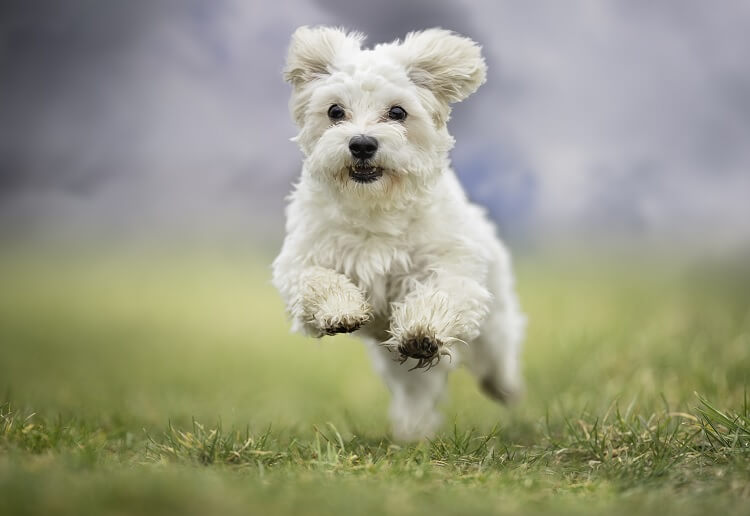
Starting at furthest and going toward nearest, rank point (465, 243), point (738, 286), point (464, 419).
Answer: point (738, 286) < point (464, 419) < point (465, 243)

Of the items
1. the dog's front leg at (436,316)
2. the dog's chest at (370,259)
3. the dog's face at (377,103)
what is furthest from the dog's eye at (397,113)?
the dog's front leg at (436,316)

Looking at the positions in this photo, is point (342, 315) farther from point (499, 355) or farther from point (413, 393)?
point (499, 355)

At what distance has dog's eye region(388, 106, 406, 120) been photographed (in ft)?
13.6

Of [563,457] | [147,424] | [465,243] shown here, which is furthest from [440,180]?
[147,424]

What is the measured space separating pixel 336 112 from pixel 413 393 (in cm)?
218

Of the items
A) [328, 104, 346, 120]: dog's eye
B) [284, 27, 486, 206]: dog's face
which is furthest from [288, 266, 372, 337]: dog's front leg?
[328, 104, 346, 120]: dog's eye

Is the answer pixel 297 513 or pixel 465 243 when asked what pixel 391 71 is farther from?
pixel 297 513

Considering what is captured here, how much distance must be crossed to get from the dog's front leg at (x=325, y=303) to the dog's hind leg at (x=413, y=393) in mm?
1248

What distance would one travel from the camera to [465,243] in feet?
14.5

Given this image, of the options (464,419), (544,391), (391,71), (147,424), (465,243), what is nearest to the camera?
(391,71)

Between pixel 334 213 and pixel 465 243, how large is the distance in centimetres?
73

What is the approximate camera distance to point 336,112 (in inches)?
164

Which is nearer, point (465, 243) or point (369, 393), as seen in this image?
point (465, 243)

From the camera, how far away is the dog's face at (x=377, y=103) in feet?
13.1
